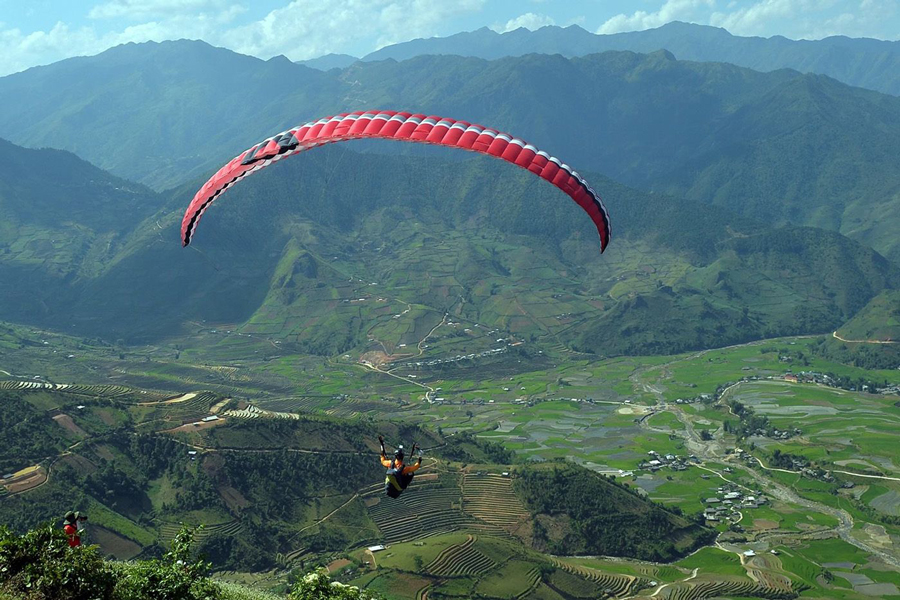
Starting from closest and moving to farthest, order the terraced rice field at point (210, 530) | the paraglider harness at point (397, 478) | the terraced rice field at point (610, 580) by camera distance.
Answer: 1. the paraglider harness at point (397, 478)
2. the terraced rice field at point (610, 580)
3. the terraced rice field at point (210, 530)

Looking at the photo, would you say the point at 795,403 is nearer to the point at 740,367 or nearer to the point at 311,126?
the point at 740,367

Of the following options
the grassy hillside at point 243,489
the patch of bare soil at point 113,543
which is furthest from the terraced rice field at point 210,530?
the patch of bare soil at point 113,543

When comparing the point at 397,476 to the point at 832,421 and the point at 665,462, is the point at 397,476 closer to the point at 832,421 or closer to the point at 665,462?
the point at 665,462

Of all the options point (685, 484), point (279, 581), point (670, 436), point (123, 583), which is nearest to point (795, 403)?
point (670, 436)

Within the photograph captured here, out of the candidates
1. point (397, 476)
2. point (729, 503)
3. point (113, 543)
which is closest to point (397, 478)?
point (397, 476)

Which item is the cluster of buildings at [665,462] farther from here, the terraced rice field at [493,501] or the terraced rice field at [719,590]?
the terraced rice field at [719,590]

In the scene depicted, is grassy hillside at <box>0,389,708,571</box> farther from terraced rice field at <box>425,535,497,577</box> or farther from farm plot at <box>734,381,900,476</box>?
farm plot at <box>734,381,900,476</box>
